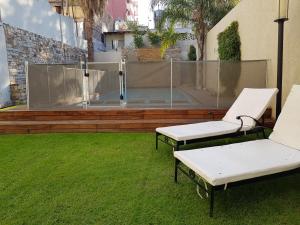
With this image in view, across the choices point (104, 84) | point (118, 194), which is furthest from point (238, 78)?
A: point (118, 194)

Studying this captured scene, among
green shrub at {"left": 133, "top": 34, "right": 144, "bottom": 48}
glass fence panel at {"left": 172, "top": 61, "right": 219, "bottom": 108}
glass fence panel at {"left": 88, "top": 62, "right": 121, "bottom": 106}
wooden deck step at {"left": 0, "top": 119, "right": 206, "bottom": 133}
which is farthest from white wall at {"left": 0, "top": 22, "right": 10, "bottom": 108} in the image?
green shrub at {"left": 133, "top": 34, "right": 144, "bottom": 48}

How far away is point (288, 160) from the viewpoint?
284 centimetres

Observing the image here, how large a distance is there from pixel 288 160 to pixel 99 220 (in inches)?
82.7

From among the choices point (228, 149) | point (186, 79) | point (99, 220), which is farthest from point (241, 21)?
point (99, 220)

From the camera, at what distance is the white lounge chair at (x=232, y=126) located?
4.10 m

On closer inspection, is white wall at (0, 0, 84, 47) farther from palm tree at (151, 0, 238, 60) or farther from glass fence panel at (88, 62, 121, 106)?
palm tree at (151, 0, 238, 60)

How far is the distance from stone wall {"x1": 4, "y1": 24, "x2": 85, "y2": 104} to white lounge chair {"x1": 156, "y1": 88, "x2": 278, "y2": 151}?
22.6ft

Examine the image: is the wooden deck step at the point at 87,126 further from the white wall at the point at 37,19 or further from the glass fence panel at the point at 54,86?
the white wall at the point at 37,19

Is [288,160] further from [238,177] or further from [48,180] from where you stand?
[48,180]

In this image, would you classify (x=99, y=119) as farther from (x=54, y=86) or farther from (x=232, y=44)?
(x=232, y=44)

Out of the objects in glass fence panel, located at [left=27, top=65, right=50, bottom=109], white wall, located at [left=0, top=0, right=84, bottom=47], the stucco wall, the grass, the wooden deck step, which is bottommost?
the grass

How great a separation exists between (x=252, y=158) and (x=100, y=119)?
4.41 m

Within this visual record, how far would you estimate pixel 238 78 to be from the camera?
6.50 metres

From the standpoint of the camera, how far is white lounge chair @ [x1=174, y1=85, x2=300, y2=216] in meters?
Result: 2.55
